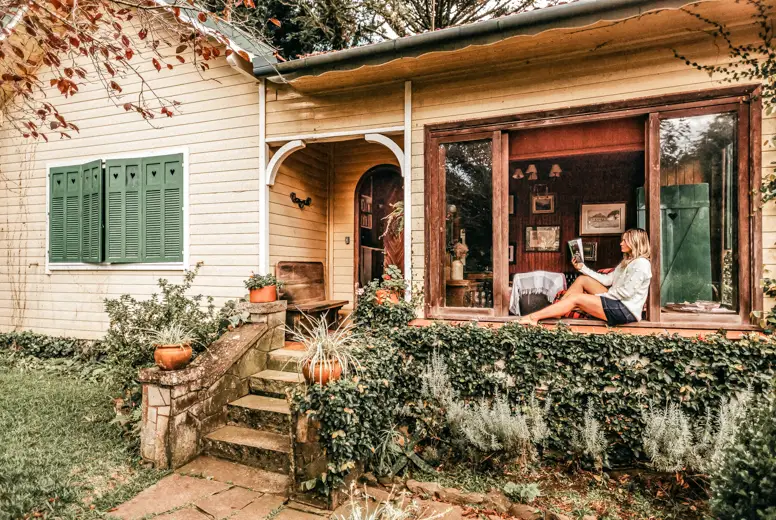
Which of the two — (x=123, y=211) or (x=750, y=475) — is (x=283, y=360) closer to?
(x=123, y=211)

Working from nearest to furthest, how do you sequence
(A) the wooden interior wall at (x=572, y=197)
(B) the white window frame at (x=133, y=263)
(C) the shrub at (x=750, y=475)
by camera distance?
(C) the shrub at (x=750, y=475), (B) the white window frame at (x=133, y=263), (A) the wooden interior wall at (x=572, y=197)

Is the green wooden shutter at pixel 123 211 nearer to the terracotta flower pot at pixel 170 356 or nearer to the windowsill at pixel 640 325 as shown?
the terracotta flower pot at pixel 170 356

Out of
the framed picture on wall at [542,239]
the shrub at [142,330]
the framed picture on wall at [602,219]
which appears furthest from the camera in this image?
the framed picture on wall at [542,239]

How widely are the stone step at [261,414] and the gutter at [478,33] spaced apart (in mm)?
3449

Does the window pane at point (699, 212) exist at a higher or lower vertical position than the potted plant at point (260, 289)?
higher

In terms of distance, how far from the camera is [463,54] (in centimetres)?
421

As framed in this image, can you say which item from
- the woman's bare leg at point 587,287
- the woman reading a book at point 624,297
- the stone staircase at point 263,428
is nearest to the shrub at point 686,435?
the woman reading a book at point 624,297

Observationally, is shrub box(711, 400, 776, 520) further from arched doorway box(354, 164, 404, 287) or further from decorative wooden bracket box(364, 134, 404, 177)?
arched doorway box(354, 164, 404, 287)

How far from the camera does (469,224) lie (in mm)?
4707

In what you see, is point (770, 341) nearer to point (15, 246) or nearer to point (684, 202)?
point (684, 202)

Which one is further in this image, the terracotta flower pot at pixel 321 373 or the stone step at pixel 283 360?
the stone step at pixel 283 360

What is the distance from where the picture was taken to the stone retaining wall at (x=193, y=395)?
3797 mm

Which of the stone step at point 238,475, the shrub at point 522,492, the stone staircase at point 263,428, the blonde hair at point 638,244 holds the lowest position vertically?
the stone step at point 238,475

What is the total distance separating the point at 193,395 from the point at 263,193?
8.76 feet
